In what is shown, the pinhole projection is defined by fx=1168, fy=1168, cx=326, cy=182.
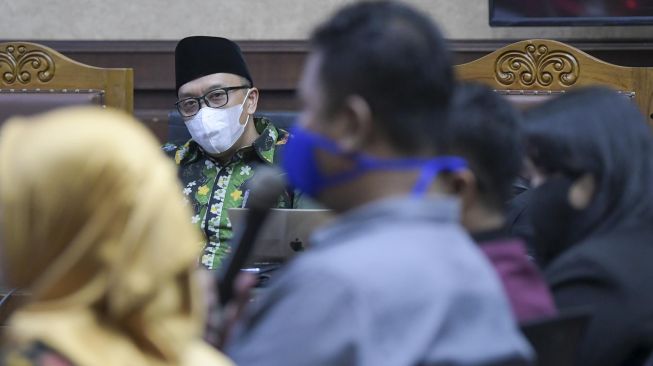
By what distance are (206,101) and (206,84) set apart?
0.18ft

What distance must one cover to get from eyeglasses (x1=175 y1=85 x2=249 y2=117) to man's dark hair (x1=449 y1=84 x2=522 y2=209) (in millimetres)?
1844

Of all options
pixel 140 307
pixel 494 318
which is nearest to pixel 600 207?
pixel 494 318

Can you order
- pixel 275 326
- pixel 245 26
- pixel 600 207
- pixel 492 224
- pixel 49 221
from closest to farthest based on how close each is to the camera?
1. pixel 49 221
2. pixel 275 326
3. pixel 492 224
4. pixel 600 207
5. pixel 245 26

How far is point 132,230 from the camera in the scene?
1.07 metres

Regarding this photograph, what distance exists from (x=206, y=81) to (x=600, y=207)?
6.34 ft

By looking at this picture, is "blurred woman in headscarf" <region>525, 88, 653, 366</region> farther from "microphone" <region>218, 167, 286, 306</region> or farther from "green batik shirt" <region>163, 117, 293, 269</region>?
"green batik shirt" <region>163, 117, 293, 269</region>

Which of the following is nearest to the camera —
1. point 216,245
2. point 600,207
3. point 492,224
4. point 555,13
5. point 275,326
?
point 275,326

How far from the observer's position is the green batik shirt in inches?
137

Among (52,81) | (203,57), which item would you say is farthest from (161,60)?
(203,57)

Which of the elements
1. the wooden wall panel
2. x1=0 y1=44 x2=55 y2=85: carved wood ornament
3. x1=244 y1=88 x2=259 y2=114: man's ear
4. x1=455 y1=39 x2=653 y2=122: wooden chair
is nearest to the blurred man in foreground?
x1=244 y1=88 x2=259 y2=114: man's ear

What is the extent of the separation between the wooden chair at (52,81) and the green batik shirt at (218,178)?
0.84ft

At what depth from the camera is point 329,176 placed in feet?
4.47

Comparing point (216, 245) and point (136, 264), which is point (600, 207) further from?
point (216, 245)

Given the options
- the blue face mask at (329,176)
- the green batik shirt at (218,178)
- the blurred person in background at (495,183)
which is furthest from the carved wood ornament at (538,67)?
the blue face mask at (329,176)
